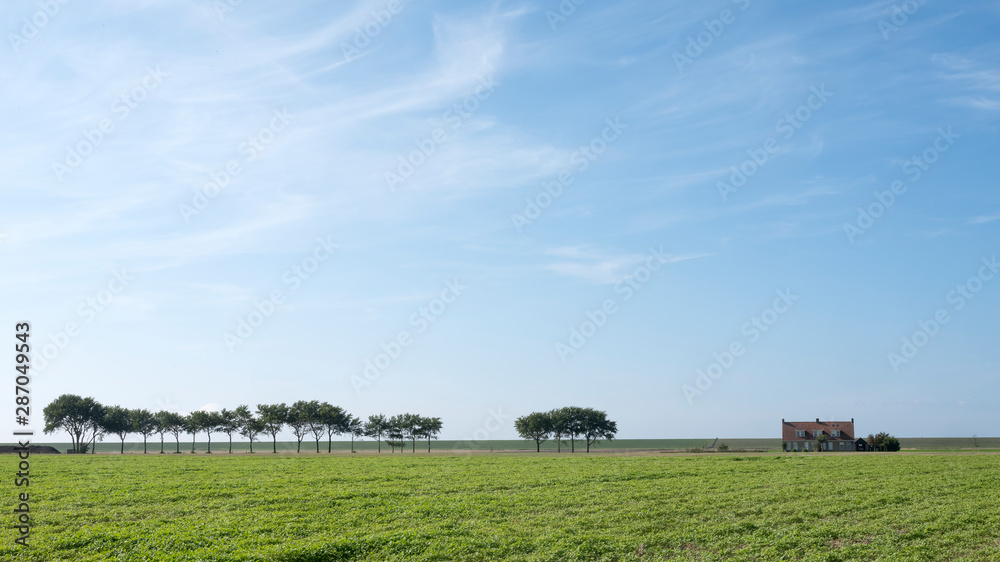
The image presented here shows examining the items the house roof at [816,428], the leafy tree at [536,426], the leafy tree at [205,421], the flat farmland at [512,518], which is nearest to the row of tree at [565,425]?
the leafy tree at [536,426]

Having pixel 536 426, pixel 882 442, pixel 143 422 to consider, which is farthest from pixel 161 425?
pixel 882 442

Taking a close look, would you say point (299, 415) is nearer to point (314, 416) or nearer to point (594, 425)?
point (314, 416)

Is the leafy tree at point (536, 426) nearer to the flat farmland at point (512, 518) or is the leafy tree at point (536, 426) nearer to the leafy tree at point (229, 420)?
the leafy tree at point (229, 420)

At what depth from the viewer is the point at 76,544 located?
22.4 meters

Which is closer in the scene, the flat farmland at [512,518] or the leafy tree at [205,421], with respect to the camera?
the flat farmland at [512,518]

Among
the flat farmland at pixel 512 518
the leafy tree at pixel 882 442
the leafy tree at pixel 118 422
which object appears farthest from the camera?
the leafy tree at pixel 118 422

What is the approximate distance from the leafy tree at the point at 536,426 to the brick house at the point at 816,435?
46790 mm

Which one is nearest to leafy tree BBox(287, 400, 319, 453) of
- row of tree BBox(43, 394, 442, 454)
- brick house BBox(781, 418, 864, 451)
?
row of tree BBox(43, 394, 442, 454)

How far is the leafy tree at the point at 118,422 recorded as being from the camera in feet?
468

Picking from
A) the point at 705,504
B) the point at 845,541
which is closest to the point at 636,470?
the point at 705,504

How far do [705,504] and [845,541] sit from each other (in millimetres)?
7897

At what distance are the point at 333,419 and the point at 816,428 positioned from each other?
98749mm

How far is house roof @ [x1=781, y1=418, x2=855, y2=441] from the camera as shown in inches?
5279

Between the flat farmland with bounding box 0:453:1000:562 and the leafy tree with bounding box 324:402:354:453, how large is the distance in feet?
333
